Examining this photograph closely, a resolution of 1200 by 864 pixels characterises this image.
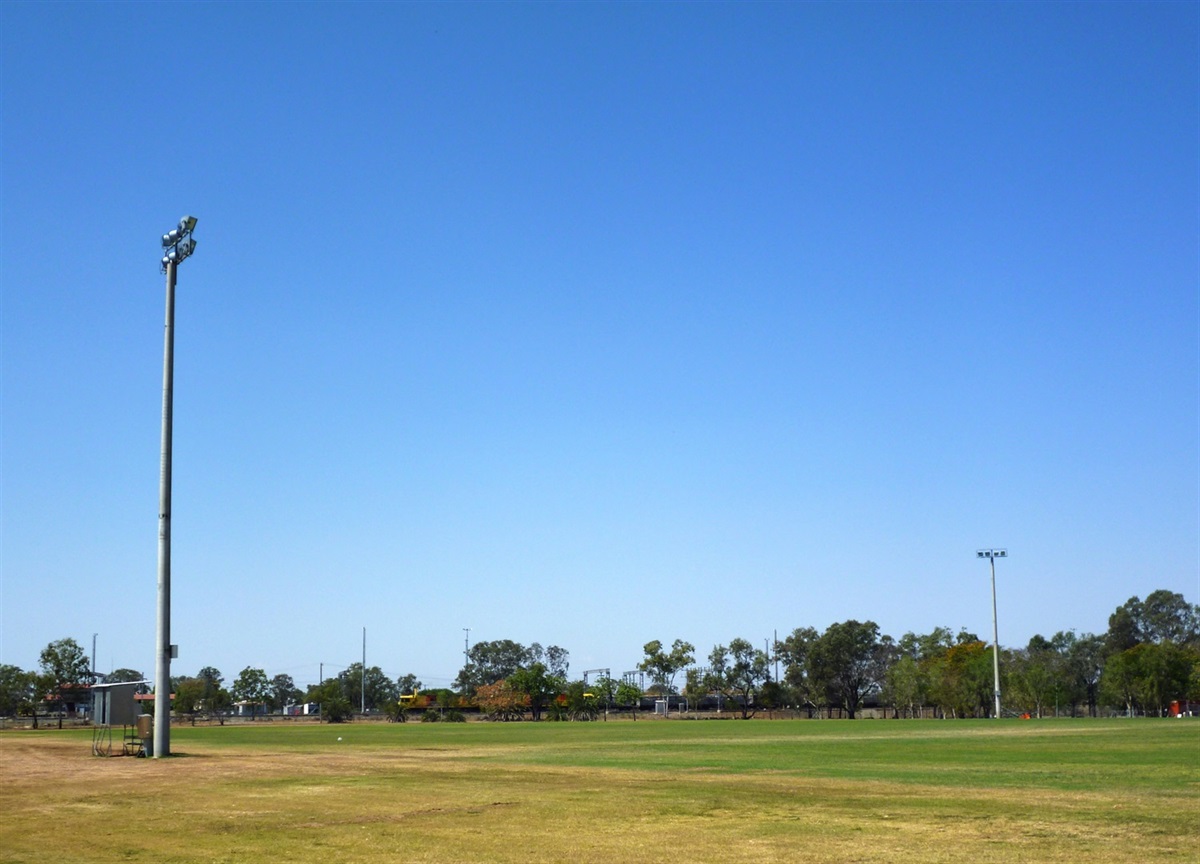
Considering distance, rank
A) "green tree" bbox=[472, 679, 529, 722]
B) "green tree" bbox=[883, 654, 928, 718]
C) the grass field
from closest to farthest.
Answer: the grass field
"green tree" bbox=[883, 654, 928, 718]
"green tree" bbox=[472, 679, 529, 722]

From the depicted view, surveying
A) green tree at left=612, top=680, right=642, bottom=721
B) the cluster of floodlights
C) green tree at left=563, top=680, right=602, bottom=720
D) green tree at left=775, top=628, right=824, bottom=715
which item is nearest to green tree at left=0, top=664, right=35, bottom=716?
green tree at left=563, top=680, right=602, bottom=720

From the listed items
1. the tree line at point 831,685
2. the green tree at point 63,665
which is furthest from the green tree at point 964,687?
the green tree at point 63,665

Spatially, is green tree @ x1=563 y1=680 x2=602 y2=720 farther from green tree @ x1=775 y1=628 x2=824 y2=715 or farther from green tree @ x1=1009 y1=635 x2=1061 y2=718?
green tree @ x1=1009 y1=635 x2=1061 y2=718

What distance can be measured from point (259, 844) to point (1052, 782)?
14.8 m

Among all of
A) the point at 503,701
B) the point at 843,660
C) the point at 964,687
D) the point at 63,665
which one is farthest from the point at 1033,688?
the point at 63,665

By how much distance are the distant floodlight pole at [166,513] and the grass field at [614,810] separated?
427 centimetres

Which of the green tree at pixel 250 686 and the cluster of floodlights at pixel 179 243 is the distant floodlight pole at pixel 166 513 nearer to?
the cluster of floodlights at pixel 179 243

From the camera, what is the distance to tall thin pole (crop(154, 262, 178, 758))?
35.2 metres

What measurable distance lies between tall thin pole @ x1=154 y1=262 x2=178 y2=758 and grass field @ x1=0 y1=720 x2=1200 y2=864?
4150 mm

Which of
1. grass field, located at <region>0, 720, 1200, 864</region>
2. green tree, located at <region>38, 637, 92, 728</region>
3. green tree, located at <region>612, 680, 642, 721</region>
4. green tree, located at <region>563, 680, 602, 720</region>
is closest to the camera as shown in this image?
grass field, located at <region>0, 720, 1200, 864</region>

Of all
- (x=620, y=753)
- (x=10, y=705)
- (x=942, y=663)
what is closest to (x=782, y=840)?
(x=620, y=753)

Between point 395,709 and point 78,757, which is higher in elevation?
point 78,757

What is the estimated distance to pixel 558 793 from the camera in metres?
20.8

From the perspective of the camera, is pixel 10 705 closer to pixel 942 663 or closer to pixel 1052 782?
pixel 942 663
